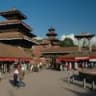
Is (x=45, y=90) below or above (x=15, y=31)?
below

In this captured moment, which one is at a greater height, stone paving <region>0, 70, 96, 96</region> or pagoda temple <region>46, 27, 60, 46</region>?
pagoda temple <region>46, 27, 60, 46</region>

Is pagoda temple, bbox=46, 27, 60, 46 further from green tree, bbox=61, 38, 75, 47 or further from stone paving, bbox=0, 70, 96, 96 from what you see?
stone paving, bbox=0, 70, 96, 96

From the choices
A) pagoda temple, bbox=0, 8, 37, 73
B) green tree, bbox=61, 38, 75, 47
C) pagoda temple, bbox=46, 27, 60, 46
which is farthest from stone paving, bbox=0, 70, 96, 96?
green tree, bbox=61, 38, 75, 47

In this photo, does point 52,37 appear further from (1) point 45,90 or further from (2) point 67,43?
(1) point 45,90

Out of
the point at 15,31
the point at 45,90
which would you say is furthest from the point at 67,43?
the point at 45,90

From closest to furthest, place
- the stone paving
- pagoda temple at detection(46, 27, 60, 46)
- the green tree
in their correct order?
the stone paving → pagoda temple at detection(46, 27, 60, 46) → the green tree

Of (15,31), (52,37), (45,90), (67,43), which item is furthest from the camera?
(67,43)

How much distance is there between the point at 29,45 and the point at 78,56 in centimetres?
1175

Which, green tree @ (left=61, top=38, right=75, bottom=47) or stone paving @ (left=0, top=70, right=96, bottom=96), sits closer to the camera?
stone paving @ (left=0, top=70, right=96, bottom=96)

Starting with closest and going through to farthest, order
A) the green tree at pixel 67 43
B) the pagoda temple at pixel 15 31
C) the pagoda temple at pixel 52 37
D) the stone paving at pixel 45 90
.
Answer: the stone paving at pixel 45 90 < the pagoda temple at pixel 15 31 < the pagoda temple at pixel 52 37 < the green tree at pixel 67 43

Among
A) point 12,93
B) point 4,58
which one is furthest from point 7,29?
point 12,93

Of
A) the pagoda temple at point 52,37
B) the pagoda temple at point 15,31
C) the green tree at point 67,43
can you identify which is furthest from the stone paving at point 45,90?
the green tree at point 67,43

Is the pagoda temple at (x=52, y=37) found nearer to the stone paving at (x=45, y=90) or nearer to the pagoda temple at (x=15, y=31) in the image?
the pagoda temple at (x=15, y=31)

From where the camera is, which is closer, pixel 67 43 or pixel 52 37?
pixel 52 37
